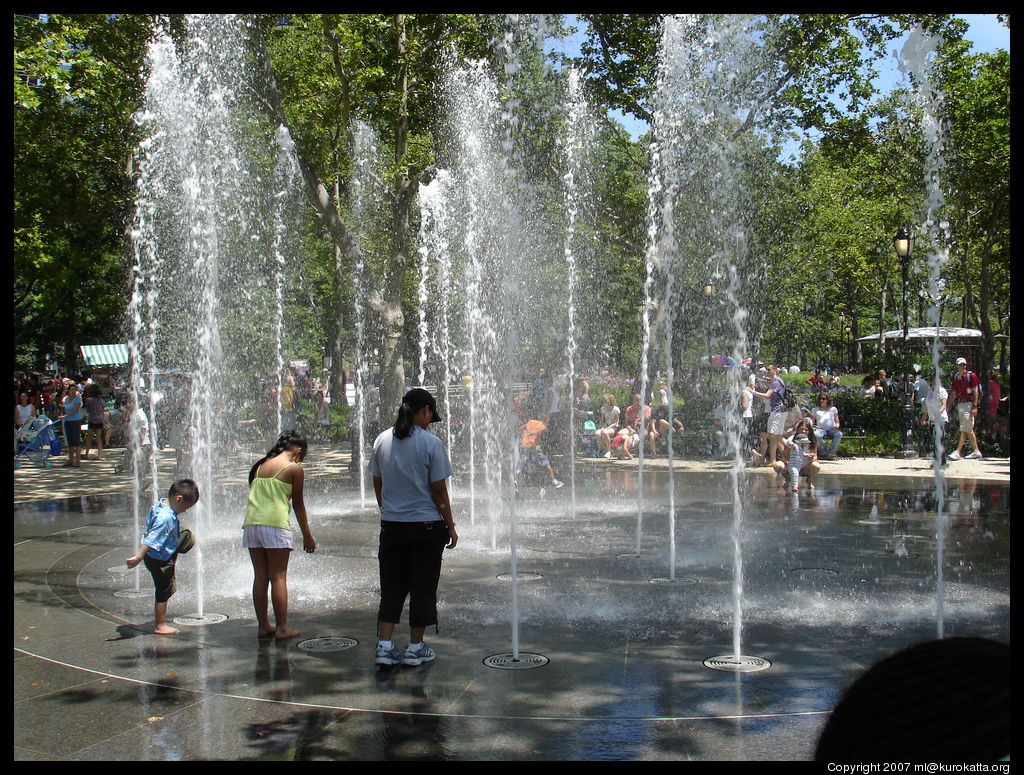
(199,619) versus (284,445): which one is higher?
(284,445)

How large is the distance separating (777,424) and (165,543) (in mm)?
10085

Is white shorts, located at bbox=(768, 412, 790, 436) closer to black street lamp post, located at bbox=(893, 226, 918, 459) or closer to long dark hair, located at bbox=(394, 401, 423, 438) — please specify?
black street lamp post, located at bbox=(893, 226, 918, 459)

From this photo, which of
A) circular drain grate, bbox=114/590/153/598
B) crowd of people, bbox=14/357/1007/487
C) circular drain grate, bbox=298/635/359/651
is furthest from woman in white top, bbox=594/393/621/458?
circular drain grate, bbox=298/635/359/651

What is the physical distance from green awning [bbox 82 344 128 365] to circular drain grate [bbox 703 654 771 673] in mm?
38050

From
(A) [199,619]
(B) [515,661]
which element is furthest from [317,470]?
(B) [515,661]

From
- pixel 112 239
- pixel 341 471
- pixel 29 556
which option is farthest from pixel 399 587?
pixel 112 239

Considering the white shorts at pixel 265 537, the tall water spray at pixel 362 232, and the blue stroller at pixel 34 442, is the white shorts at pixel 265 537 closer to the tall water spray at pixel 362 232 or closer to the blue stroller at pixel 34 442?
the tall water spray at pixel 362 232

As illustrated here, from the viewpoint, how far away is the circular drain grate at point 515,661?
17.9 feet

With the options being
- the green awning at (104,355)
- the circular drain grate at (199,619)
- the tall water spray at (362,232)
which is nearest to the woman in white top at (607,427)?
the tall water spray at (362,232)

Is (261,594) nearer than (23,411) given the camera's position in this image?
Yes

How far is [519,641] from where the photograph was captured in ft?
19.7

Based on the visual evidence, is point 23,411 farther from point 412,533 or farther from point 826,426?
point 412,533

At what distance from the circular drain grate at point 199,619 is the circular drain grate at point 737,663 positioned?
11.7ft
